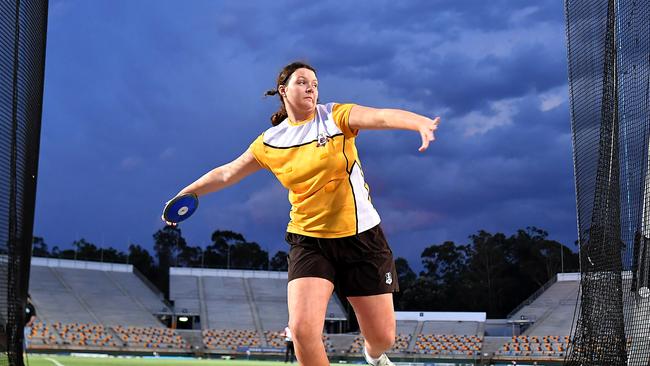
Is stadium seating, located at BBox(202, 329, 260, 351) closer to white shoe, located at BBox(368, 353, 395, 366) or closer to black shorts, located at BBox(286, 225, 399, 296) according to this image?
white shoe, located at BBox(368, 353, 395, 366)

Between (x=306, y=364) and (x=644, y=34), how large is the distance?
4.83 metres

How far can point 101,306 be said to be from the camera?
153 feet

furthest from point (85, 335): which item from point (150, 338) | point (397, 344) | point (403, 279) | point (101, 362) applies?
point (403, 279)

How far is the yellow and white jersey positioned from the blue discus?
0.76 m

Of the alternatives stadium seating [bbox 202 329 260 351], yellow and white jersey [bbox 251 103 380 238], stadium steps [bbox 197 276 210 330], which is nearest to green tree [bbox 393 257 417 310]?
stadium steps [bbox 197 276 210 330]

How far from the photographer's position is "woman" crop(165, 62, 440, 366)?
471cm

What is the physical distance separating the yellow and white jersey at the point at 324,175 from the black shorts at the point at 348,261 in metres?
0.06

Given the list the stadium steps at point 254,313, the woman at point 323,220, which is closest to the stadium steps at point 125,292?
the stadium steps at point 254,313

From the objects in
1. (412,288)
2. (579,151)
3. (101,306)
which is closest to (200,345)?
(101,306)

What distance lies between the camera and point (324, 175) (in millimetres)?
4793

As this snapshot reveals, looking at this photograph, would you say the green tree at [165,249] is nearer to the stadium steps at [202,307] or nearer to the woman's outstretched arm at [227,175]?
the stadium steps at [202,307]

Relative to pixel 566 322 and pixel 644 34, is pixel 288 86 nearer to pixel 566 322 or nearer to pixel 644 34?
pixel 644 34

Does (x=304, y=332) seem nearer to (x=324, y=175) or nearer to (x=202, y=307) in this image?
(x=324, y=175)

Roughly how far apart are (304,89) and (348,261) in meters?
1.10
